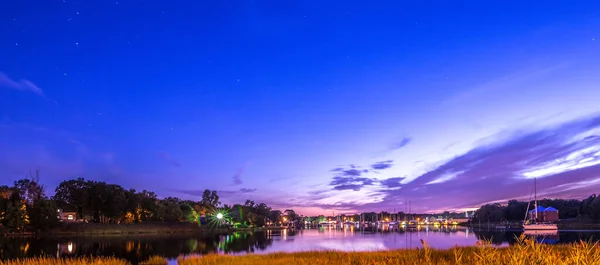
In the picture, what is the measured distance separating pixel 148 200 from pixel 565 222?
156 m

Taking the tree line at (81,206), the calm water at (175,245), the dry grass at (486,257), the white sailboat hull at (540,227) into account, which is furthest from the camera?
the white sailboat hull at (540,227)

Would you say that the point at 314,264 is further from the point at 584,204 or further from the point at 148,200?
the point at 584,204

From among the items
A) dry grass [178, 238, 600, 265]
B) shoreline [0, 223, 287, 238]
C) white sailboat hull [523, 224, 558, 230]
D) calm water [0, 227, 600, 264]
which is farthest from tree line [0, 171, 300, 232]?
white sailboat hull [523, 224, 558, 230]

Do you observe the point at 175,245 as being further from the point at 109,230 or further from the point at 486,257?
the point at 486,257

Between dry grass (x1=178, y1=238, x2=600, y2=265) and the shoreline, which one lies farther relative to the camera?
the shoreline

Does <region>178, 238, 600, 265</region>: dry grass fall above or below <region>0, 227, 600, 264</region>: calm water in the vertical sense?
above

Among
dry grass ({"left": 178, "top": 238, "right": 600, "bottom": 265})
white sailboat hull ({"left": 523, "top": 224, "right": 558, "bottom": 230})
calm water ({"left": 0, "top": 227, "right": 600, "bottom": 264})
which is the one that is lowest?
white sailboat hull ({"left": 523, "top": 224, "right": 558, "bottom": 230})

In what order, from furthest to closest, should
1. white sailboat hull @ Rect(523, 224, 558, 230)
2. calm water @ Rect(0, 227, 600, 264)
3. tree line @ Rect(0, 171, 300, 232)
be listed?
white sailboat hull @ Rect(523, 224, 558, 230) < tree line @ Rect(0, 171, 300, 232) < calm water @ Rect(0, 227, 600, 264)

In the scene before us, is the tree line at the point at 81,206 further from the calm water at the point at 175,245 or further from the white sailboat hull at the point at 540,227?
the white sailboat hull at the point at 540,227

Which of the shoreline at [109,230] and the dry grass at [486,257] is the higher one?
the dry grass at [486,257]

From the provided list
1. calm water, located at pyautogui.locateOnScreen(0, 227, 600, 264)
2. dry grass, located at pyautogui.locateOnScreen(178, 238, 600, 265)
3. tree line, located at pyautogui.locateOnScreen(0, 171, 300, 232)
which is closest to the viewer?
dry grass, located at pyautogui.locateOnScreen(178, 238, 600, 265)

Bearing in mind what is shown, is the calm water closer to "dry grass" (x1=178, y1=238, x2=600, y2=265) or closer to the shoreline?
the shoreline

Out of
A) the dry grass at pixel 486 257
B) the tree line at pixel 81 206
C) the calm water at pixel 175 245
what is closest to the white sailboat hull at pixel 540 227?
the calm water at pixel 175 245

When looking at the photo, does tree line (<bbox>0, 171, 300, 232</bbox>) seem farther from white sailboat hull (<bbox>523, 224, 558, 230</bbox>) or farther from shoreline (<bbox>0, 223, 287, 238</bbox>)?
white sailboat hull (<bbox>523, 224, 558, 230</bbox>)
